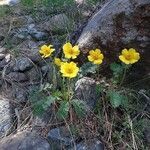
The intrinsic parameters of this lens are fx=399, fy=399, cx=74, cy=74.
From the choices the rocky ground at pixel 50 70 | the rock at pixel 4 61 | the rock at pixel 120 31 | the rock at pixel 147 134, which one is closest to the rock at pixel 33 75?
the rocky ground at pixel 50 70

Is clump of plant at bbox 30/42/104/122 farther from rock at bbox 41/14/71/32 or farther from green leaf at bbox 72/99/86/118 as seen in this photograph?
rock at bbox 41/14/71/32

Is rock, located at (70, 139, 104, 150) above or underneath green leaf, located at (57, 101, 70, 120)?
underneath

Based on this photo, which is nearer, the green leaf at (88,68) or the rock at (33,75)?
the green leaf at (88,68)

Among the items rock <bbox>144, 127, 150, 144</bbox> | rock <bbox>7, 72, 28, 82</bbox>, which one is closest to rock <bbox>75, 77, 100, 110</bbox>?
rock <bbox>144, 127, 150, 144</bbox>

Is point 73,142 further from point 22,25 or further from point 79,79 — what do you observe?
point 22,25

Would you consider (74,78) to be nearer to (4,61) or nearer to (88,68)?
(88,68)

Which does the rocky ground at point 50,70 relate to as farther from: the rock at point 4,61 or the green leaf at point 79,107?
the green leaf at point 79,107

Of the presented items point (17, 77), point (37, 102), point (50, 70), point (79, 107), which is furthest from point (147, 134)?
point (17, 77)
